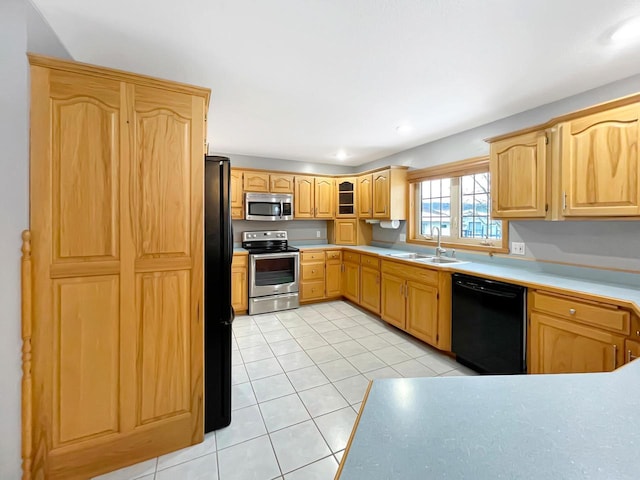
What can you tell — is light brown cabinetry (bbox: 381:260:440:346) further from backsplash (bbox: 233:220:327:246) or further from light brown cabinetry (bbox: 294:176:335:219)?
backsplash (bbox: 233:220:327:246)

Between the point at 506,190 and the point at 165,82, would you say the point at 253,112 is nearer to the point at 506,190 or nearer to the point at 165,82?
the point at 165,82

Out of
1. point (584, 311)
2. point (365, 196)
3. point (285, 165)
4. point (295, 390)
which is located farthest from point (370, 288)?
point (285, 165)

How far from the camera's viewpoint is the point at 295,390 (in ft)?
7.36

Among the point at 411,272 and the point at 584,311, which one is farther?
the point at 411,272

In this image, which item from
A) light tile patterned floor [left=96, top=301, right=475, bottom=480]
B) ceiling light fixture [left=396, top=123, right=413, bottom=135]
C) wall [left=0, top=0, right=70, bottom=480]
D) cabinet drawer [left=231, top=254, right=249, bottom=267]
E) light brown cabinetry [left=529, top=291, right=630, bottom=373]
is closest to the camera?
wall [left=0, top=0, right=70, bottom=480]

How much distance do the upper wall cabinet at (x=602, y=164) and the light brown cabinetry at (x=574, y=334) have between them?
0.66m

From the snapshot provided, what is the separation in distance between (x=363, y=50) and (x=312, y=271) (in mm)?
3164

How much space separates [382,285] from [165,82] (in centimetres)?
304

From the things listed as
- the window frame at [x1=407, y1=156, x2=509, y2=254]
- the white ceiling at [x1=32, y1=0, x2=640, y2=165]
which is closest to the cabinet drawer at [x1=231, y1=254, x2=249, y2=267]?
the white ceiling at [x1=32, y1=0, x2=640, y2=165]

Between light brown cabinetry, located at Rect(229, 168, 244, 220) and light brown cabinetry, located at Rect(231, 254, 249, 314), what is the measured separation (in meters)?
0.70

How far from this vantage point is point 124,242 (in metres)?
1.53

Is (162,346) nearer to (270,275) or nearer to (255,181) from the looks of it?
(270,275)

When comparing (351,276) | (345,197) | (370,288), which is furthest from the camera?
(345,197)

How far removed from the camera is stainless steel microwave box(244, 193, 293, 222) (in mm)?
4203
